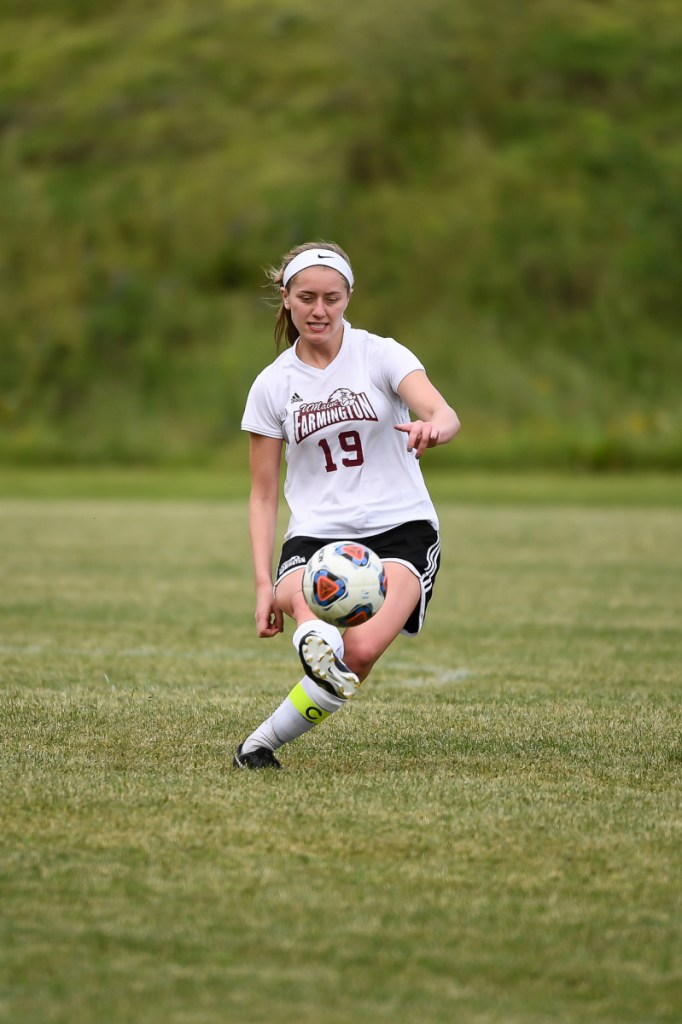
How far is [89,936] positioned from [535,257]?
47283 millimetres

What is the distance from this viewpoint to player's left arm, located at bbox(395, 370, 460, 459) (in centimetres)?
433

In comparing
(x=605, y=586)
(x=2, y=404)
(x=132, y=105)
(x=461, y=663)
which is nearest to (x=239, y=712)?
(x=461, y=663)

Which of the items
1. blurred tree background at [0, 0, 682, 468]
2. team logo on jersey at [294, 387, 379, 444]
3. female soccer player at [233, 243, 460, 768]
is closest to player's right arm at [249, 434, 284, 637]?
female soccer player at [233, 243, 460, 768]

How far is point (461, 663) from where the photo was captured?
7371 millimetres

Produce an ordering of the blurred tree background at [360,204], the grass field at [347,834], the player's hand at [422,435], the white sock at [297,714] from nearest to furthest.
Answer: the grass field at [347,834], the player's hand at [422,435], the white sock at [297,714], the blurred tree background at [360,204]

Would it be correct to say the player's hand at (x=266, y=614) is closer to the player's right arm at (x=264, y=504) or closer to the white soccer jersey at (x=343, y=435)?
the player's right arm at (x=264, y=504)

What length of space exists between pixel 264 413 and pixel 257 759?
1.12 m

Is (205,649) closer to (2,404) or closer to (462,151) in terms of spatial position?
(2,404)

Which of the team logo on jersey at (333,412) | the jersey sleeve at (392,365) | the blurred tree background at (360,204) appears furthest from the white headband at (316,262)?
the blurred tree background at (360,204)

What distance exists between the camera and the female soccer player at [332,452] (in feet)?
15.6

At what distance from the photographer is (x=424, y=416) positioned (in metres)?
Result: 4.62

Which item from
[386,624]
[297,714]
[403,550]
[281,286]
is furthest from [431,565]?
[281,286]

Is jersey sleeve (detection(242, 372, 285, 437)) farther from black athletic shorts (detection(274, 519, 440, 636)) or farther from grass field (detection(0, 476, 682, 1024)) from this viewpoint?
grass field (detection(0, 476, 682, 1024))

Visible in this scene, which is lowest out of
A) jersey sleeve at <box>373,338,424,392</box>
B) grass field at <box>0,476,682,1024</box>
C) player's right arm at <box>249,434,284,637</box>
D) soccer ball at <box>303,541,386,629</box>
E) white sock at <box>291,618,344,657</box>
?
grass field at <box>0,476,682,1024</box>
